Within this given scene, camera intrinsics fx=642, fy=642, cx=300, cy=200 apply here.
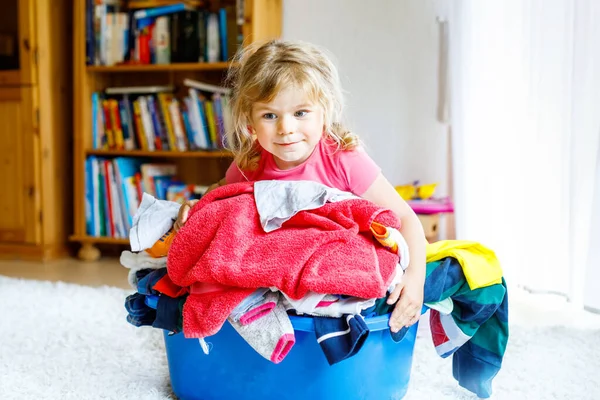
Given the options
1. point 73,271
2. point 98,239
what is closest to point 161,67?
point 98,239

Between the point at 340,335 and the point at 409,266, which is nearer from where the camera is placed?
the point at 340,335

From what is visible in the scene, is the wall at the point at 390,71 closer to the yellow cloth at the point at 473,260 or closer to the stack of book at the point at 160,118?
the stack of book at the point at 160,118

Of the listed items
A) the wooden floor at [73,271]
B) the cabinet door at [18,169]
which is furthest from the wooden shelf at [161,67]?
the wooden floor at [73,271]

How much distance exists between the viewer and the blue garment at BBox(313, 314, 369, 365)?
0.94 meters

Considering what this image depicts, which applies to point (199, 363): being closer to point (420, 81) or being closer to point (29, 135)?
point (420, 81)

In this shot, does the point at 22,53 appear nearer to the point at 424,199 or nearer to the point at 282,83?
the point at 424,199

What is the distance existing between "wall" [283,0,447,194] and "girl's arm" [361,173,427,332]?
4.24 ft

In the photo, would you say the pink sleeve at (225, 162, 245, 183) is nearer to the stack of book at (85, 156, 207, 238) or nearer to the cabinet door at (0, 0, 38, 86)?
the stack of book at (85, 156, 207, 238)

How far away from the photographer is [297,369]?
103 cm

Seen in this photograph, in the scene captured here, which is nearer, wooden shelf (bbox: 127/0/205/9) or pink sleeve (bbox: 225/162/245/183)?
→ pink sleeve (bbox: 225/162/245/183)

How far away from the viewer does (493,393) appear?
1.24 m

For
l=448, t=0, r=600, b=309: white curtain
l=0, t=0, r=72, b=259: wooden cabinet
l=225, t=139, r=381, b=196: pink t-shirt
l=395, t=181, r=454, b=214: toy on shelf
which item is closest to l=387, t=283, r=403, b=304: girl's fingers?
l=225, t=139, r=381, b=196: pink t-shirt

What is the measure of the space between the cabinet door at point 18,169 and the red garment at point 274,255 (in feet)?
5.99

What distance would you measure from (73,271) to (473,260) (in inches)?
69.3
